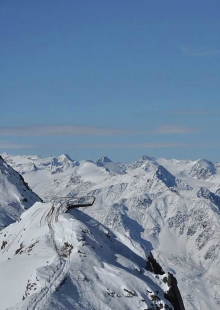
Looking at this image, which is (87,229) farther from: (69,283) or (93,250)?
(69,283)

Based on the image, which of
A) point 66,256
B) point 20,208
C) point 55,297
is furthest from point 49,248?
point 20,208

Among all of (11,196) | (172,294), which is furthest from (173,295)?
(11,196)

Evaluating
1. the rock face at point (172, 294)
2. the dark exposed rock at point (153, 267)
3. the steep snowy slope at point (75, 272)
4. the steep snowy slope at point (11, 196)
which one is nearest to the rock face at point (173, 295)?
the rock face at point (172, 294)

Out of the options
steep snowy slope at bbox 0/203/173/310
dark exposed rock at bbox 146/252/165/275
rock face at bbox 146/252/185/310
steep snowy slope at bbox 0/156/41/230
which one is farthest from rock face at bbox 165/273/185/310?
steep snowy slope at bbox 0/156/41/230

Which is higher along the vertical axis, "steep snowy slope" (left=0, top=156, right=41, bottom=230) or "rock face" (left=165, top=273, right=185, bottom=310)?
"rock face" (left=165, top=273, right=185, bottom=310)

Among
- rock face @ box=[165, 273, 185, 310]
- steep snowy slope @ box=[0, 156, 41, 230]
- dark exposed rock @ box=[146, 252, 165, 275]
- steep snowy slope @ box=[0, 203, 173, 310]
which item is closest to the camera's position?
steep snowy slope @ box=[0, 203, 173, 310]

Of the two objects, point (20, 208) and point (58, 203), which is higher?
point (58, 203)

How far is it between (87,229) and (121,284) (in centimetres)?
1208

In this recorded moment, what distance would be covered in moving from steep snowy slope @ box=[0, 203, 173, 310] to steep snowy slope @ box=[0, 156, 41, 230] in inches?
2167

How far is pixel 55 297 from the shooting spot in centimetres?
4678

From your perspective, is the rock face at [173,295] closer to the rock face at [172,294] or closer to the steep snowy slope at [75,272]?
the rock face at [172,294]

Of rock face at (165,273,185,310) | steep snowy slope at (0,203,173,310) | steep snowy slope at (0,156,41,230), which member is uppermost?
steep snowy slope at (0,203,173,310)

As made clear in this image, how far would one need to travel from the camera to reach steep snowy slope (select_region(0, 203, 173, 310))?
4886 cm

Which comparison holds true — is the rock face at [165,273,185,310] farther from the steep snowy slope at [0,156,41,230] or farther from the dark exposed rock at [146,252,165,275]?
the steep snowy slope at [0,156,41,230]
